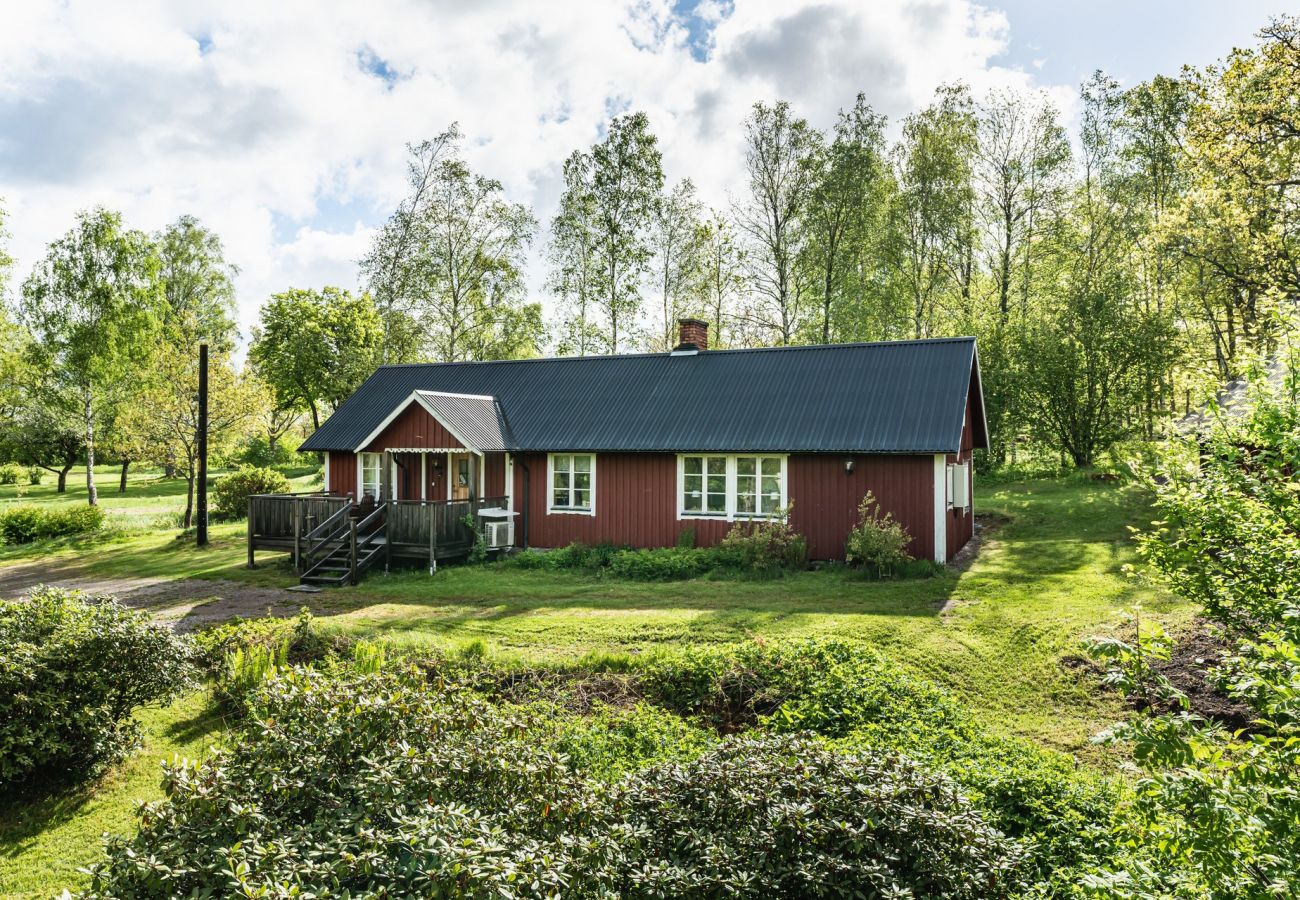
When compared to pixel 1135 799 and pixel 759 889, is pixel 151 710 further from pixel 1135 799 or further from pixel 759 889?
pixel 1135 799

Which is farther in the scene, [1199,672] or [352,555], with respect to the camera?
[352,555]

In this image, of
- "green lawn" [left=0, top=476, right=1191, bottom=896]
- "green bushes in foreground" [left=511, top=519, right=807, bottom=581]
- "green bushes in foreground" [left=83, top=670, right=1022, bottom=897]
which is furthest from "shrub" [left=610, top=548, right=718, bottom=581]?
"green bushes in foreground" [left=83, top=670, right=1022, bottom=897]

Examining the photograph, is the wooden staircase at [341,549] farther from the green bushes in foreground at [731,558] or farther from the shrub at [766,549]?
the shrub at [766,549]

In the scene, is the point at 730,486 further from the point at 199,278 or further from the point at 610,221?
the point at 199,278

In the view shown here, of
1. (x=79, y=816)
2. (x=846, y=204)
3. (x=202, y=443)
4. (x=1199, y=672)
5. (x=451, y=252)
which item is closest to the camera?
(x=79, y=816)

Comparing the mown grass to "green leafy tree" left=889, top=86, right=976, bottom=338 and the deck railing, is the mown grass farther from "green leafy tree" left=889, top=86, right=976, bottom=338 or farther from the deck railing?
"green leafy tree" left=889, top=86, right=976, bottom=338

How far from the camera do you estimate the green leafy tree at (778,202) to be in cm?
2909

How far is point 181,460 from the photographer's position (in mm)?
25734

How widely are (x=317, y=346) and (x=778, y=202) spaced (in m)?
20.2

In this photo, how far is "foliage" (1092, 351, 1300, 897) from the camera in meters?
3.04

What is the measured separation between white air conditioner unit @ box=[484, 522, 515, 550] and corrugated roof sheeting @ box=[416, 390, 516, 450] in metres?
1.91

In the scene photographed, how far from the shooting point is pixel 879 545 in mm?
Answer: 14875

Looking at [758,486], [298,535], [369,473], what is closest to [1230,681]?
[758,486]

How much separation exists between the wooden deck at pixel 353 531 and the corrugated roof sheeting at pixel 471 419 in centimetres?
149
